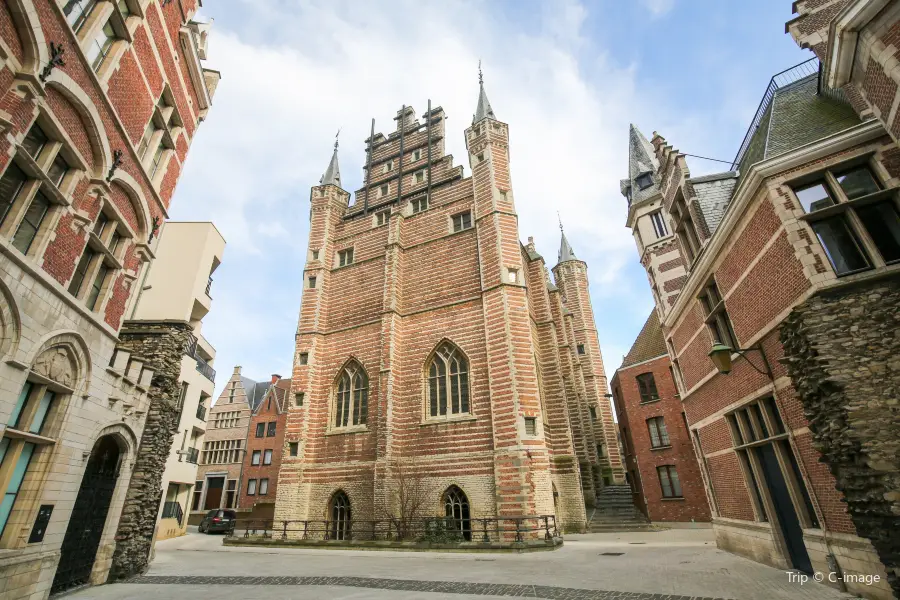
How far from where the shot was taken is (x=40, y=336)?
243 inches

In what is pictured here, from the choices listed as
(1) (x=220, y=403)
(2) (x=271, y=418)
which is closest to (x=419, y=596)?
(2) (x=271, y=418)

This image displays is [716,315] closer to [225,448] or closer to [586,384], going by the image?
[586,384]

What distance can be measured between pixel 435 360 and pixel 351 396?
4.27 m

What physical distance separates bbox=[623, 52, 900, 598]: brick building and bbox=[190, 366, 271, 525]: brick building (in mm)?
37141

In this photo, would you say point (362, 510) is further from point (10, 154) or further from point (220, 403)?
point (220, 403)

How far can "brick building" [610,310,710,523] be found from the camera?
20891 millimetres

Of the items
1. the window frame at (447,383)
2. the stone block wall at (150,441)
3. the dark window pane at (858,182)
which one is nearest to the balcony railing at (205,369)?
the stone block wall at (150,441)

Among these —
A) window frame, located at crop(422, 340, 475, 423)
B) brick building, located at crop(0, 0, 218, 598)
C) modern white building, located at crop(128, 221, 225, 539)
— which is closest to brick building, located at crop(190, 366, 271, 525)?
modern white building, located at crop(128, 221, 225, 539)

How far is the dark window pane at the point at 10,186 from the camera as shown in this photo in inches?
222

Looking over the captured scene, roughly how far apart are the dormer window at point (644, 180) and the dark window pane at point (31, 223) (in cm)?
2247

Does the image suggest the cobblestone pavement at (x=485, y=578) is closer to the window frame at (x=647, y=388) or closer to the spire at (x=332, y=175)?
the window frame at (x=647, y=388)

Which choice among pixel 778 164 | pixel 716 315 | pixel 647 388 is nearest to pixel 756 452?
pixel 716 315

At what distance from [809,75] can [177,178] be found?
16.0m

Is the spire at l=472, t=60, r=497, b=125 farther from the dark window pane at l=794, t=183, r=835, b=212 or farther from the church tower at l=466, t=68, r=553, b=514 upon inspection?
the dark window pane at l=794, t=183, r=835, b=212
